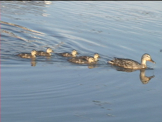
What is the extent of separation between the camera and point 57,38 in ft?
Answer: 42.5

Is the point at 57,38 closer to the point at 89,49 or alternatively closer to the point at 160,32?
the point at 89,49

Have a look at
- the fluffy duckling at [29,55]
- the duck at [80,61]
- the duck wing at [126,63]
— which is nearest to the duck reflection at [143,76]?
the duck wing at [126,63]

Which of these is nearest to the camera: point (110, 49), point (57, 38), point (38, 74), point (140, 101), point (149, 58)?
point (140, 101)

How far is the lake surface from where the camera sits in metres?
7.74

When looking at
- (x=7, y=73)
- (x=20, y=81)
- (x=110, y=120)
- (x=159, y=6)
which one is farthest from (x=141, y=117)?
(x=159, y=6)

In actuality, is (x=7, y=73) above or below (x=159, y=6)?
below

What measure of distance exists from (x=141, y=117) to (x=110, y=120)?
0.58m

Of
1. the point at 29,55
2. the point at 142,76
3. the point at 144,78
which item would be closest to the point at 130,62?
the point at 142,76

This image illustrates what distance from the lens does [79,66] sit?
10750 mm

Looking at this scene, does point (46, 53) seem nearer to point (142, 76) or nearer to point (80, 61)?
point (80, 61)

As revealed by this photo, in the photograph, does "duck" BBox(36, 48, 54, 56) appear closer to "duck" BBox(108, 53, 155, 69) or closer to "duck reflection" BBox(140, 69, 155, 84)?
"duck" BBox(108, 53, 155, 69)

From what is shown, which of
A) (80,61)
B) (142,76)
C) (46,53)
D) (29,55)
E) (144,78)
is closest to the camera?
(144,78)

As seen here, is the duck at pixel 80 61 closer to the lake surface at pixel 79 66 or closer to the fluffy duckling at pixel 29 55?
the lake surface at pixel 79 66

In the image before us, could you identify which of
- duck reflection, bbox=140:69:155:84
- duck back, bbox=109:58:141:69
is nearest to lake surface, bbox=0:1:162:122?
duck reflection, bbox=140:69:155:84
